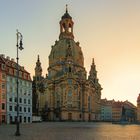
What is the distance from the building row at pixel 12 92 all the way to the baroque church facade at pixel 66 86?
45529 millimetres

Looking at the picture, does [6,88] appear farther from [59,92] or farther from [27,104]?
[59,92]

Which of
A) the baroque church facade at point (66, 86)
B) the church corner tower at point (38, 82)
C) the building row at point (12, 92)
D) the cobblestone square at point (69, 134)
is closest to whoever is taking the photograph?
the cobblestone square at point (69, 134)

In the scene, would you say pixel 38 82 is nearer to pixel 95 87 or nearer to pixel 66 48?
pixel 66 48

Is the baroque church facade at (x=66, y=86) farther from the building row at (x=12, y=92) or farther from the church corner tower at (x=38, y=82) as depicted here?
the building row at (x=12, y=92)

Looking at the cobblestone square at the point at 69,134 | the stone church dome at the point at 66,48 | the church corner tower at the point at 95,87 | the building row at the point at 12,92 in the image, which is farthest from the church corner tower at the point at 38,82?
the cobblestone square at the point at 69,134

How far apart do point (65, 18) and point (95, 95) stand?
39.6 metres

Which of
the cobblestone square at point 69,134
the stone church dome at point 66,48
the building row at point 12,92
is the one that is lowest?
the cobblestone square at point 69,134

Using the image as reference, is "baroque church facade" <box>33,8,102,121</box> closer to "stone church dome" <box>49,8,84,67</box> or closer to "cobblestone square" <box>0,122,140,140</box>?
"stone church dome" <box>49,8,84,67</box>

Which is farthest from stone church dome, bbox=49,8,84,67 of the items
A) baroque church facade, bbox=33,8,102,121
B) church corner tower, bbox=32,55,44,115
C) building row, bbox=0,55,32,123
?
building row, bbox=0,55,32,123

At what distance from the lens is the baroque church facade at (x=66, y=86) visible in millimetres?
153250

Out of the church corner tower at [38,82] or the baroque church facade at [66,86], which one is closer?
the baroque church facade at [66,86]

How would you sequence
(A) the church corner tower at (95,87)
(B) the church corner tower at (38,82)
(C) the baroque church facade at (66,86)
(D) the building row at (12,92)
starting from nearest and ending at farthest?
(D) the building row at (12,92)
(C) the baroque church facade at (66,86)
(B) the church corner tower at (38,82)
(A) the church corner tower at (95,87)

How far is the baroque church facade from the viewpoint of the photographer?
15325 centimetres

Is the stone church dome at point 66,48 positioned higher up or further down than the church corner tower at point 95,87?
higher up
